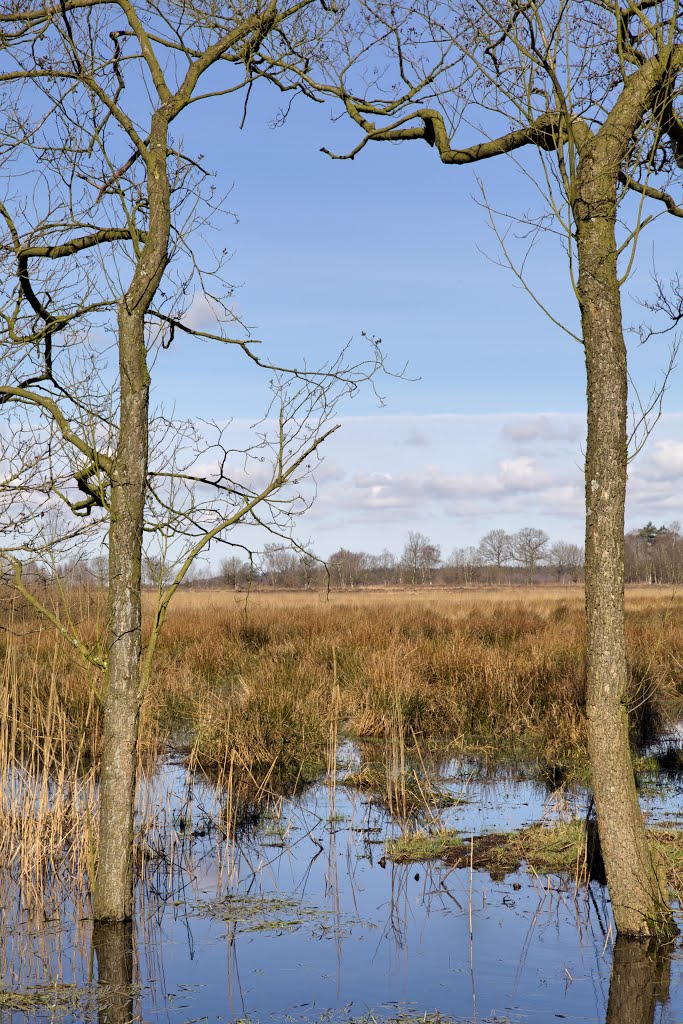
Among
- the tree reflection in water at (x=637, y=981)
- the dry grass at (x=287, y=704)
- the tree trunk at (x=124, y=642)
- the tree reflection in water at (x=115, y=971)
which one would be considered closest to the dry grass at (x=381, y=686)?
the dry grass at (x=287, y=704)

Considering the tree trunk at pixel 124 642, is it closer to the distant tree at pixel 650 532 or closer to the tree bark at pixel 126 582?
the tree bark at pixel 126 582

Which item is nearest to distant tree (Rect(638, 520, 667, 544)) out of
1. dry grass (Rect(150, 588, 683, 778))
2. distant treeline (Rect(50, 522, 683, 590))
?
distant treeline (Rect(50, 522, 683, 590))

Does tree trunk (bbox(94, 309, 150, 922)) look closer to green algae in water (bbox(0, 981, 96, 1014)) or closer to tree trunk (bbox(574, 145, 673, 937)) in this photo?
green algae in water (bbox(0, 981, 96, 1014))

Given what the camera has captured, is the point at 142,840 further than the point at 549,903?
Yes

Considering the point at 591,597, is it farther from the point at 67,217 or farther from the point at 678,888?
the point at 67,217

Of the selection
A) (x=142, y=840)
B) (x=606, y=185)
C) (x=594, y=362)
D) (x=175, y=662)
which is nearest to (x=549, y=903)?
(x=142, y=840)

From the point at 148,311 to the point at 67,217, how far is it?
31.7 inches

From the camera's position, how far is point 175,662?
13.0m

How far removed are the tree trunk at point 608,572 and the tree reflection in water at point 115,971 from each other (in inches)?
93.9

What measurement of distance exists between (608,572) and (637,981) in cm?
189

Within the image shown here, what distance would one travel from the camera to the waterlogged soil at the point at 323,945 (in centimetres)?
405

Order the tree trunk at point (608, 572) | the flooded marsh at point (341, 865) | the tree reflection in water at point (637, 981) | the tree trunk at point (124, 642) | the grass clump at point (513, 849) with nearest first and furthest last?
the tree reflection in water at point (637, 981) < the flooded marsh at point (341, 865) < the tree trunk at point (608, 572) < the tree trunk at point (124, 642) < the grass clump at point (513, 849)

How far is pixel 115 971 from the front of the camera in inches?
176

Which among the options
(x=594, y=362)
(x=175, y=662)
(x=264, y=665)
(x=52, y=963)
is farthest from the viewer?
(x=175, y=662)
